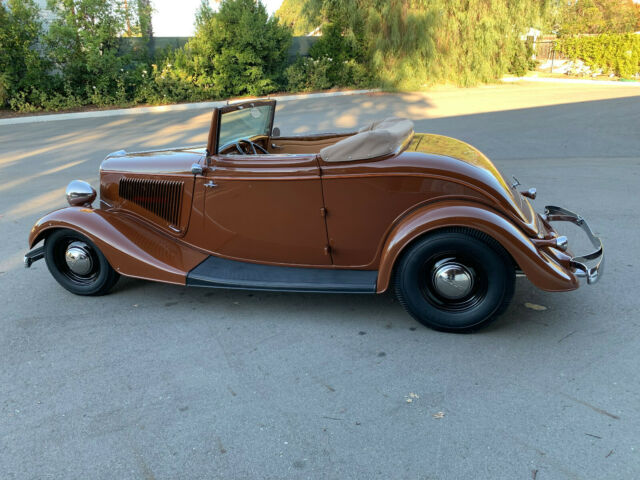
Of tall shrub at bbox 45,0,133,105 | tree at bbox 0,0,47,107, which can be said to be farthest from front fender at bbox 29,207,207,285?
tree at bbox 0,0,47,107

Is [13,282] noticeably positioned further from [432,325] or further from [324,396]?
[432,325]

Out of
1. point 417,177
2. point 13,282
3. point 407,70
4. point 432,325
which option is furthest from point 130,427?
point 407,70

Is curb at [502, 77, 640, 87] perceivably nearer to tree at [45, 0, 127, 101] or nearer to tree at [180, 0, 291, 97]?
tree at [180, 0, 291, 97]

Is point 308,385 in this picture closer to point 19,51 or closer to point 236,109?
point 236,109

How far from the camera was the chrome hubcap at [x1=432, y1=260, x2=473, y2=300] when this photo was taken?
325cm

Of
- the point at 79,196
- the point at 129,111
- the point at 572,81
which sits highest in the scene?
the point at 572,81

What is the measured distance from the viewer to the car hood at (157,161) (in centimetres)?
395

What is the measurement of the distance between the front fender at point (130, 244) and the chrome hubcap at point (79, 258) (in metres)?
0.17

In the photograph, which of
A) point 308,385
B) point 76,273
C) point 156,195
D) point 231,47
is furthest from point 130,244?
point 231,47

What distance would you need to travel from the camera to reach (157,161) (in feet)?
13.4

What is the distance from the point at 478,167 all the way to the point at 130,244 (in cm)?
257

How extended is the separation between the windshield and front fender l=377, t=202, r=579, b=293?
5.06ft

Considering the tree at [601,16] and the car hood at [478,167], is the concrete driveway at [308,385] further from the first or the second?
the tree at [601,16]

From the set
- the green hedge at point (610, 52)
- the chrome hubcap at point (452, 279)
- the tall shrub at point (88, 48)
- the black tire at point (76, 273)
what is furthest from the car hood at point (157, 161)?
the green hedge at point (610, 52)
